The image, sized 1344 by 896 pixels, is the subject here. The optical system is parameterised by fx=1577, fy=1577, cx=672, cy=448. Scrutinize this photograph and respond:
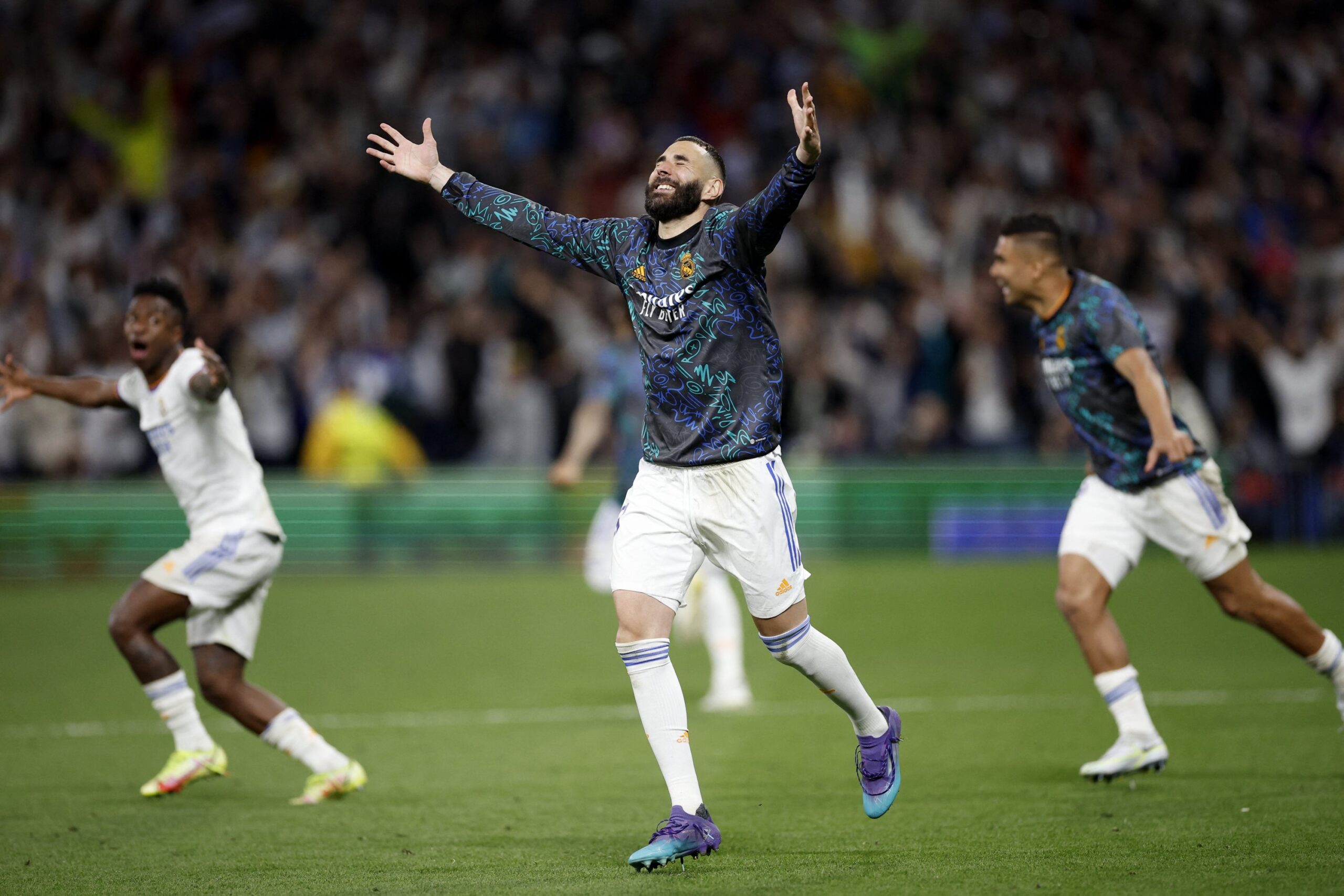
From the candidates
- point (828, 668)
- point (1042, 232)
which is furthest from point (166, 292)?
point (1042, 232)

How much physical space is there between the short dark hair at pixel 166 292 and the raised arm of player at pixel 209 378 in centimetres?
49

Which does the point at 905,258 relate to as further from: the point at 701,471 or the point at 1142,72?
the point at 701,471

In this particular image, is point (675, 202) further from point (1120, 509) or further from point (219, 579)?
point (219, 579)

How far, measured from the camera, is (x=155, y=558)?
17.3 m

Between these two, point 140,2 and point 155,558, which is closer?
point 155,558

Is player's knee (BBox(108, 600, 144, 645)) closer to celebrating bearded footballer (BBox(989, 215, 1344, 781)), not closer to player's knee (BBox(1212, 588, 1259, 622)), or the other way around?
celebrating bearded footballer (BBox(989, 215, 1344, 781))

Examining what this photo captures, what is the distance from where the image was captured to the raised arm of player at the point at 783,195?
18.1 ft

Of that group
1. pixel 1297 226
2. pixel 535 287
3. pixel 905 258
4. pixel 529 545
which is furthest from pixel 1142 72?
pixel 529 545

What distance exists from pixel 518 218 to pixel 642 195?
14.0 m

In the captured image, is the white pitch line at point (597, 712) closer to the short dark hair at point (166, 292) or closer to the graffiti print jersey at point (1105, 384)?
the graffiti print jersey at point (1105, 384)

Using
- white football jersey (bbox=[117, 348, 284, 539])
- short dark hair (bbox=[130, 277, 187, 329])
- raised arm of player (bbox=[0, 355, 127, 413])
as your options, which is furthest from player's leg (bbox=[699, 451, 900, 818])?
raised arm of player (bbox=[0, 355, 127, 413])

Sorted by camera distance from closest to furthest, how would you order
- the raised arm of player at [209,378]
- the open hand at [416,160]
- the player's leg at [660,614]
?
the player's leg at [660,614] < the open hand at [416,160] < the raised arm of player at [209,378]

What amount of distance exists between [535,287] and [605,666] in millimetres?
7962

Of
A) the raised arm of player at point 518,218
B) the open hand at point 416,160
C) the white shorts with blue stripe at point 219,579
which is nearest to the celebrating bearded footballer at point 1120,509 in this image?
the raised arm of player at point 518,218
